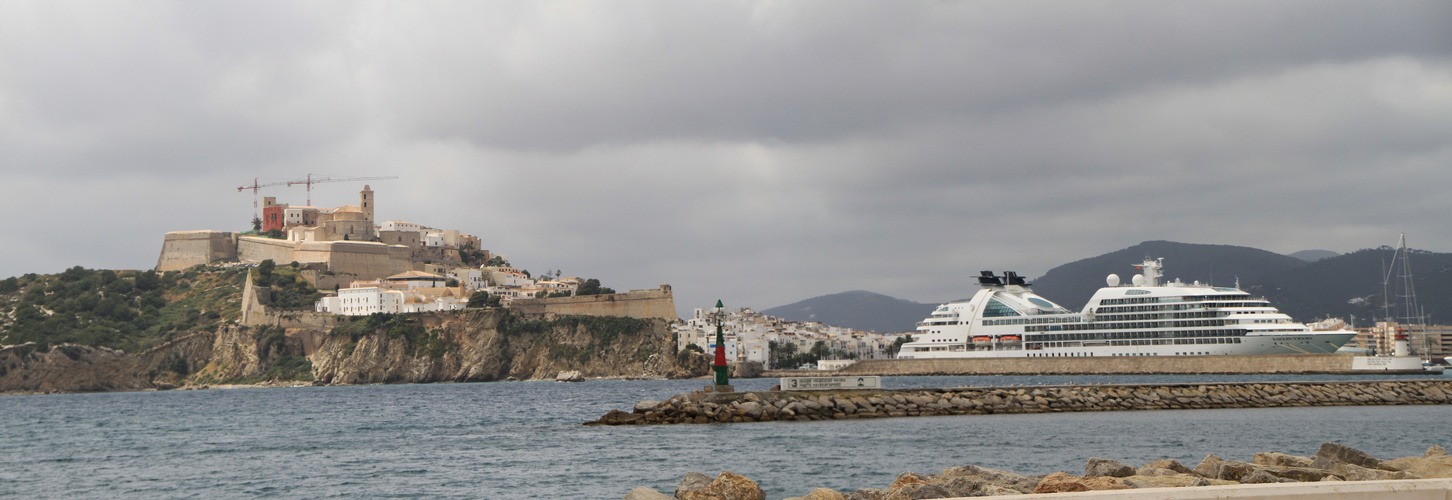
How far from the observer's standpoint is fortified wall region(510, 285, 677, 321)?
8469 centimetres

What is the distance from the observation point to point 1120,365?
6606cm

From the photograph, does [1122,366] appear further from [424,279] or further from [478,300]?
[424,279]

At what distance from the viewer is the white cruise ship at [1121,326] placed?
6369 cm

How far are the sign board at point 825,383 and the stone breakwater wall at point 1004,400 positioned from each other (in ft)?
2.33

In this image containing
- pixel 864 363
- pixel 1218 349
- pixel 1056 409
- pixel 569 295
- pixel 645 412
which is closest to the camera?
pixel 645 412

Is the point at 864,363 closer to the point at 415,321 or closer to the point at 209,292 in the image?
the point at 415,321

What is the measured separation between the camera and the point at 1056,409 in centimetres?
2948

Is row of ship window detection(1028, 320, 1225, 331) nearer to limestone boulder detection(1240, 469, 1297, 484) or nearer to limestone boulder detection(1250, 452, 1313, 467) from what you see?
limestone boulder detection(1250, 452, 1313, 467)

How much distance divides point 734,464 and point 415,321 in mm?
71338

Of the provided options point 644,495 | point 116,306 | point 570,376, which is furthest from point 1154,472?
point 116,306

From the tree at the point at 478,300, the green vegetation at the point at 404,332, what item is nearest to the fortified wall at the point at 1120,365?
the tree at the point at 478,300

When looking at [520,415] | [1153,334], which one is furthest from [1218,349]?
[520,415]

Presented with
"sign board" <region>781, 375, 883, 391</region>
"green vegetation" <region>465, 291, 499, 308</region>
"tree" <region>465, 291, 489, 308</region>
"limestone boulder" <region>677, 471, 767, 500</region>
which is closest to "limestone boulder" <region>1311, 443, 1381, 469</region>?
"limestone boulder" <region>677, 471, 767, 500</region>

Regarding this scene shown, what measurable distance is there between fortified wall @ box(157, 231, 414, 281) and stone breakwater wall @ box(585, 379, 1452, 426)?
76472mm
